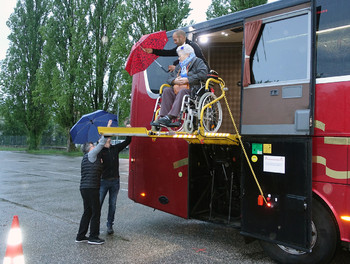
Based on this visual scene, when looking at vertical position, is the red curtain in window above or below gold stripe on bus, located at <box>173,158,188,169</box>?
above

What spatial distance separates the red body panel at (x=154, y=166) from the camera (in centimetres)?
572

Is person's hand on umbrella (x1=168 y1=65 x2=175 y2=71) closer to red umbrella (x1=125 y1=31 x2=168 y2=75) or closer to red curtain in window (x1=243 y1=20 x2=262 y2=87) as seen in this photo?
red umbrella (x1=125 y1=31 x2=168 y2=75)

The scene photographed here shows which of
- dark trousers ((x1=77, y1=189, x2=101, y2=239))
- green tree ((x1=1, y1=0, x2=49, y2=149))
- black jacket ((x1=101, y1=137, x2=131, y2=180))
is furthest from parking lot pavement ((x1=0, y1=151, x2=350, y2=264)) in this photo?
green tree ((x1=1, y1=0, x2=49, y2=149))

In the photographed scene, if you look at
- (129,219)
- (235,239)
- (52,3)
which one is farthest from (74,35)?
(235,239)

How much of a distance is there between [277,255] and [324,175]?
128 cm

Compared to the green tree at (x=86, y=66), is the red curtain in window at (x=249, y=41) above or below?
below

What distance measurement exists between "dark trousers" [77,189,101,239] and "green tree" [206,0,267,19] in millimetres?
16452

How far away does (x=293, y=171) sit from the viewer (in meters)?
4.14

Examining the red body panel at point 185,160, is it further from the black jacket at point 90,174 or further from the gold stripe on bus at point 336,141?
the black jacket at point 90,174

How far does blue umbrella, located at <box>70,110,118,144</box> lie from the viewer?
5941mm

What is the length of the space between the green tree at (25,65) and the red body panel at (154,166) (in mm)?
31776

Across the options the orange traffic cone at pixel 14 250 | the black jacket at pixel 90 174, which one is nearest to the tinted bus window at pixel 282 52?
the black jacket at pixel 90 174

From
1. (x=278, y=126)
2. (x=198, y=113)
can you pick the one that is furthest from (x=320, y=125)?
(x=198, y=113)

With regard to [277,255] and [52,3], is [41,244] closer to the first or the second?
[277,255]
